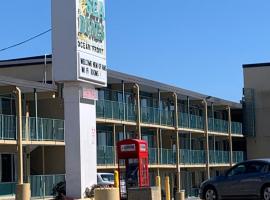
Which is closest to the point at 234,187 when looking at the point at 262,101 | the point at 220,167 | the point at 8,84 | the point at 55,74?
the point at 55,74

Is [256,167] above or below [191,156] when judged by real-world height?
below

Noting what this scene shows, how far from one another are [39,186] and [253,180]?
44.3 feet

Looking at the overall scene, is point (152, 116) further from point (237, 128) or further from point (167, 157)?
point (237, 128)

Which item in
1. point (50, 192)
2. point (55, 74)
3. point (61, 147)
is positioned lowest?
point (50, 192)

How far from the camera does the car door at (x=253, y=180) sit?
931 inches

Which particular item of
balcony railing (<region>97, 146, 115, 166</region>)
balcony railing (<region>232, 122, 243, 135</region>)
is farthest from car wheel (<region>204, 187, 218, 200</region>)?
balcony railing (<region>232, 122, 243, 135</region>)

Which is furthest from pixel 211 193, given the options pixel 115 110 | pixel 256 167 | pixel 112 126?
pixel 112 126

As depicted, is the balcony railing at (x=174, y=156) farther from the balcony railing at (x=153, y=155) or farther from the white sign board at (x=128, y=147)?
the white sign board at (x=128, y=147)

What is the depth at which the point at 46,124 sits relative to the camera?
115ft

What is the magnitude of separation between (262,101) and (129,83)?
2321 centimetres

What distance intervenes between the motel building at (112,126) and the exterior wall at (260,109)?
1.39 meters

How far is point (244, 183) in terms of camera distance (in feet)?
78.0

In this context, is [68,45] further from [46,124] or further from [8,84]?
[46,124]

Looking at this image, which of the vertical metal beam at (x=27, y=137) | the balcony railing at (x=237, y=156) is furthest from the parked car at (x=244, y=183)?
the balcony railing at (x=237, y=156)
